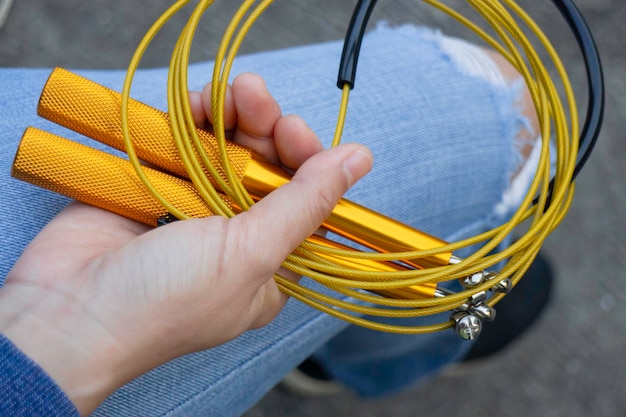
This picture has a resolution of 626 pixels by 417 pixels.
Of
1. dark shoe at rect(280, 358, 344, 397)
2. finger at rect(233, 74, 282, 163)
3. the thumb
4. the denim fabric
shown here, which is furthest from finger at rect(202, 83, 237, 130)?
dark shoe at rect(280, 358, 344, 397)

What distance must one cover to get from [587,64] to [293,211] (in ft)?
1.01

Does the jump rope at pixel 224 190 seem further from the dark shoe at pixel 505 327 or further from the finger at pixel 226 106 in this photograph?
the dark shoe at pixel 505 327

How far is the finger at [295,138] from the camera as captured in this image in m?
0.51

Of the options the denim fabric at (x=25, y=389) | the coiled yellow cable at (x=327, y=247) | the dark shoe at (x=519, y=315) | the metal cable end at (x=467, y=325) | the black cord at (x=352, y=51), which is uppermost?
the black cord at (x=352, y=51)

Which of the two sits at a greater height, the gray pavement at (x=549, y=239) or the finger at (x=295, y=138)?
the finger at (x=295, y=138)

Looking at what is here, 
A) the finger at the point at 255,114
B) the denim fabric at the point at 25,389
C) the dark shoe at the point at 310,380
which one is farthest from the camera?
the dark shoe at the point at 310,380

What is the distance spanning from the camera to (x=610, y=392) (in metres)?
0.90

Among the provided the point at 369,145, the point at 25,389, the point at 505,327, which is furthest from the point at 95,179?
the point at 505,327

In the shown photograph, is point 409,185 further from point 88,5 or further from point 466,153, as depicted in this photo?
point 88,5

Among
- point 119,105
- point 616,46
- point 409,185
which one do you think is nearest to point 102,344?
point 119,105

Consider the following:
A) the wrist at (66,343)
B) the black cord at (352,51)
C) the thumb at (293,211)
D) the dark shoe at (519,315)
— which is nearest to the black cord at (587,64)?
the black cord at (352,51)

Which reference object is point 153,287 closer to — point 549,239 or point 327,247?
point 327,247

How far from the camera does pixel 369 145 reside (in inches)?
23.4

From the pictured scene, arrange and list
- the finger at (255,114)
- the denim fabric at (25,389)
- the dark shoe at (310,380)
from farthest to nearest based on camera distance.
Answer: the dark shoe at (310,380)
the finger at (255,114)
the denim fabric at (25,389)
